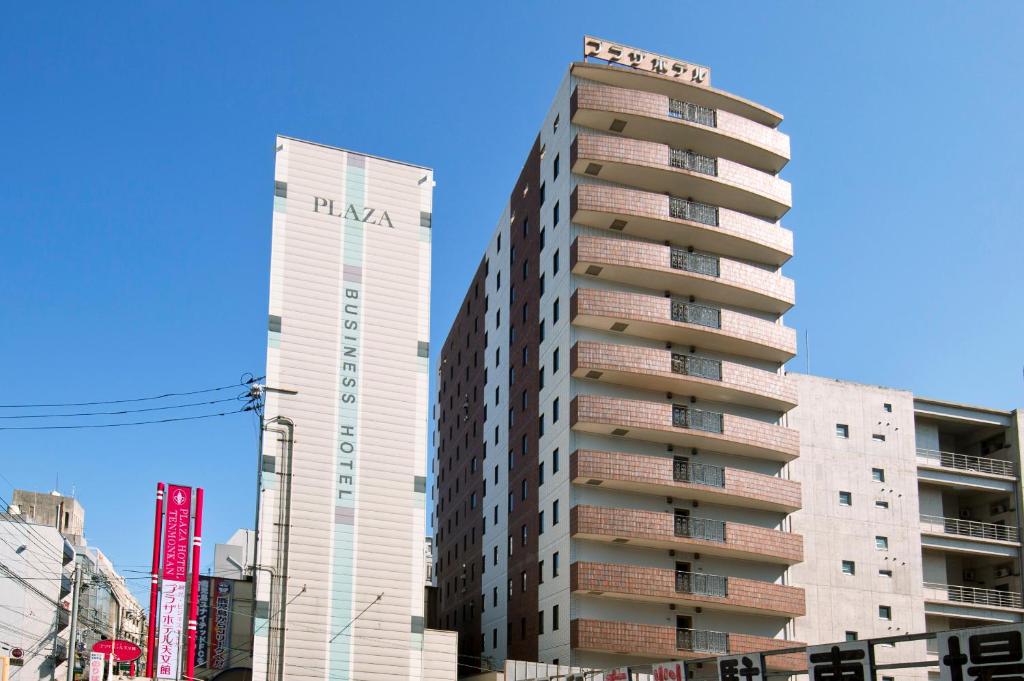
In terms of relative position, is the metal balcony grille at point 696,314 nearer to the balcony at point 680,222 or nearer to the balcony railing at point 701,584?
the balcony at point 680,222

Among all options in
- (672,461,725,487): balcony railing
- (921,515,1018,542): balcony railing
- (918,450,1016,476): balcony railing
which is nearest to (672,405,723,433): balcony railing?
(672,461,725,487): balcony railing

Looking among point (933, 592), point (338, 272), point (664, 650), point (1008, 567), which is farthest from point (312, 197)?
point (1008, 567)

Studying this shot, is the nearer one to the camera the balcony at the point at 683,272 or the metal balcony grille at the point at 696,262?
the balcony at the point at 683,272

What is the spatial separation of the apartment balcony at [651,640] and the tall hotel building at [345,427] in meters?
7.50

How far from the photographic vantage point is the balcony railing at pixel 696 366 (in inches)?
2628

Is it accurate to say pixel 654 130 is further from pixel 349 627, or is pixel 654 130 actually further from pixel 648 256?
pixel 349 627

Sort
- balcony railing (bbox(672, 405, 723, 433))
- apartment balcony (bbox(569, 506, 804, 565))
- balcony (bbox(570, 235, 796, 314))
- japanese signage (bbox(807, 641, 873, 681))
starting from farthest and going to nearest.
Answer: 1. balcony railing (bbox(672, 405, 723, 433))
2. balcony (bbox(570, 235, 796, 314))
3. apartment balcony (bbox(569, 506, 804, 565))
4. japanese signage (bbox(807, 641, 873, 681))

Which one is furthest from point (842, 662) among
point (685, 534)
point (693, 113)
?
point (693, 113)

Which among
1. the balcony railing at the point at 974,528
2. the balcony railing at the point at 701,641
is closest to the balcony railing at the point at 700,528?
the balcony railing at the point at 701,641

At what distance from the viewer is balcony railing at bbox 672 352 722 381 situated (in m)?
66.8

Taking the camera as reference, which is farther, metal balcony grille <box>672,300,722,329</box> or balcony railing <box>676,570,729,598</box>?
metal balcony grille <box>672,300,722,329</box>

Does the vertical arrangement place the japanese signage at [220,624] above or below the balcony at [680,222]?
below

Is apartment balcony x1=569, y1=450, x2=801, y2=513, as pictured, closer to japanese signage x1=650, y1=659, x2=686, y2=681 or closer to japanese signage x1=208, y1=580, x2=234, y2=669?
japanese signage x1=208, y1=580, x2=234, y2=669

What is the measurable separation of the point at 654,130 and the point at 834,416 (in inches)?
893
